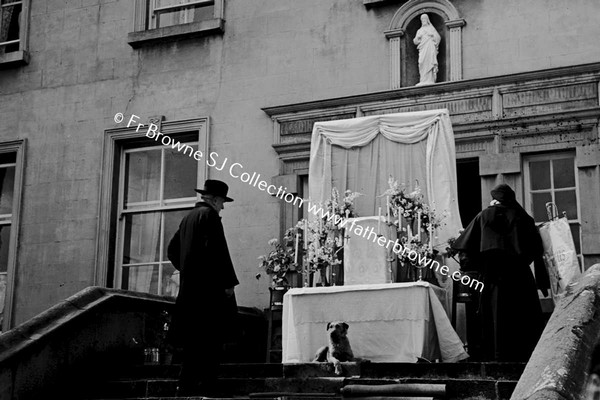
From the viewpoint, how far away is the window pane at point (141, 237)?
1314cm

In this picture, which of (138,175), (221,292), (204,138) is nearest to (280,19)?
(204,138)

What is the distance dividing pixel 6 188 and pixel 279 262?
16.2 ft

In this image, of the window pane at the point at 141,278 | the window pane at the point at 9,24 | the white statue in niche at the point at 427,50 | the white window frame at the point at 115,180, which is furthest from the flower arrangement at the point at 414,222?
the window pane at the point at 9,24

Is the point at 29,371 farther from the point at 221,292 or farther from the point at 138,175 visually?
the point at 138,175

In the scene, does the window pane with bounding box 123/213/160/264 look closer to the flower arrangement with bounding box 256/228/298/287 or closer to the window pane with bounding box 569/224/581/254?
the flower arrangement with bounding box 256/228/298/287

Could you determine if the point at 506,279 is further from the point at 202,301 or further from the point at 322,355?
the point at 202,301

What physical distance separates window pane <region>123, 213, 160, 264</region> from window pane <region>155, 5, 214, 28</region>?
2.61 metres

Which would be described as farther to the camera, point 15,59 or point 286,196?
point 15,59

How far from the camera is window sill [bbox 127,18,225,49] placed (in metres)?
13.0

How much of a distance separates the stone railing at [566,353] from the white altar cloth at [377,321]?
7.06ft

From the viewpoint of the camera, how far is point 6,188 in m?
14.1

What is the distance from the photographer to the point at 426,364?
8.37m

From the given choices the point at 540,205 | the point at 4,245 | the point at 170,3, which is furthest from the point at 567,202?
the point at 4,245

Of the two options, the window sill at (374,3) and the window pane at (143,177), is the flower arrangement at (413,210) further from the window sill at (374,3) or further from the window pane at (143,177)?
the window pane at (143,177)
